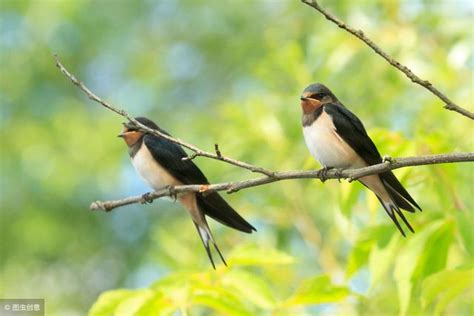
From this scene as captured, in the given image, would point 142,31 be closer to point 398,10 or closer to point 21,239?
point 21,239

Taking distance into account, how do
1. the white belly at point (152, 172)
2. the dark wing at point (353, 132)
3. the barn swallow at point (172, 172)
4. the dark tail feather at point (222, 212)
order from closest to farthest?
the dark tail feather at point (222, 212) < the dark wing at point (353, 132) < the barn swallow at point (172, 172) < the white belly at point (152, 172)

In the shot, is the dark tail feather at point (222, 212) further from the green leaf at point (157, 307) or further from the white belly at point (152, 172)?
the white belly at point (152, 172)

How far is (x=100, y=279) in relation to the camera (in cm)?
878

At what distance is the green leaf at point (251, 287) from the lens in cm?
229

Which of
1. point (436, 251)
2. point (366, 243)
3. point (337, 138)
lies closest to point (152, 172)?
point (337, 138)

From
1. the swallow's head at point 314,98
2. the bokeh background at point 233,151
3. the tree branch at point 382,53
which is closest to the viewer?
the tree branch at point 382,53

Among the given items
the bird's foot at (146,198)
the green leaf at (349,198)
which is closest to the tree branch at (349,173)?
the bird's foot at (146,198)

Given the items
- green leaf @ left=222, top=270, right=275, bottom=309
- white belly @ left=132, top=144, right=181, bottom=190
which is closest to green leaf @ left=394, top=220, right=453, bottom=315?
green leaf @ left=222, top=270, right=275, bottom=309

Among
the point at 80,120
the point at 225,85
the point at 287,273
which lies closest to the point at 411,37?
the point at 287,273

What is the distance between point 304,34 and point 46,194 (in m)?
3.64

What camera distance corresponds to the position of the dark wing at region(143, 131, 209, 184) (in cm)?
344

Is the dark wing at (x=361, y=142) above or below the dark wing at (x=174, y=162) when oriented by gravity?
below

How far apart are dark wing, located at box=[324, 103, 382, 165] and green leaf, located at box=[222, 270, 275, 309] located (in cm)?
61

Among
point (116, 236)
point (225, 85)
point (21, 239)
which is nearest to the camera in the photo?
point (21, 239)
